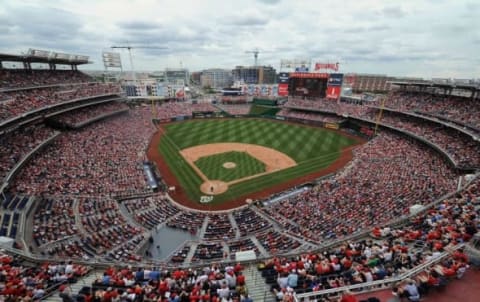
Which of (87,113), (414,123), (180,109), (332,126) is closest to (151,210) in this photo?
(87,113)

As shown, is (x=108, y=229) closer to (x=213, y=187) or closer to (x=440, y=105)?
(x=213, y=187)

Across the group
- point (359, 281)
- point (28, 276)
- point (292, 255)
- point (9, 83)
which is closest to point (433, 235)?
point (359, 281)

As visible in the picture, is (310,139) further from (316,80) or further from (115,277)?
(115,277)

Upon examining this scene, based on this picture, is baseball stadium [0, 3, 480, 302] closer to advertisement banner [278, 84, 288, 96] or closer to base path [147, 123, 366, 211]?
base path [147, 123, 366, 211]

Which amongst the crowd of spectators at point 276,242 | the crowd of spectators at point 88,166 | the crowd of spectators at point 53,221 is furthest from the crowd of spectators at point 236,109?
the crowd of spectators at point 276,242

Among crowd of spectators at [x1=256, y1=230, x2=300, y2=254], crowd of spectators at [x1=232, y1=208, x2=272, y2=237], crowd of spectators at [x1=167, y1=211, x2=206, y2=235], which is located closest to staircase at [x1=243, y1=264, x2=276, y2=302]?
crowd of spectators at [x1=256, y1=230, x2=300, y2=254]

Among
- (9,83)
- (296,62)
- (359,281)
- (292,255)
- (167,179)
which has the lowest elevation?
(167,179)
